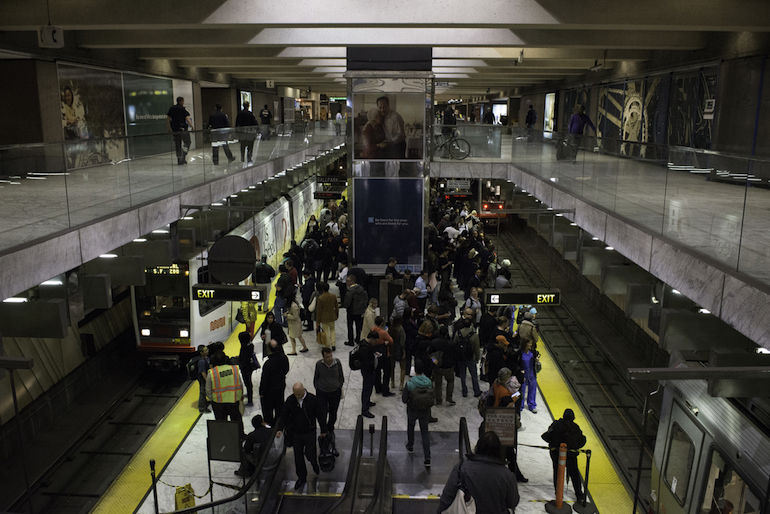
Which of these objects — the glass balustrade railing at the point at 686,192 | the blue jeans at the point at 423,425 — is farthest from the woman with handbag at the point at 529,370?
the glass balustrade railing at the point at 686,192

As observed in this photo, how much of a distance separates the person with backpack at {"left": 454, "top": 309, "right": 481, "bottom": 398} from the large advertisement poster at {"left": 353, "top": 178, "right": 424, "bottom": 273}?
6.60m

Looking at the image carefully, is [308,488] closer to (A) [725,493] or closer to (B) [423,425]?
(B) [423,425]

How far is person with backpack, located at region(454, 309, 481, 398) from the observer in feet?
36.5

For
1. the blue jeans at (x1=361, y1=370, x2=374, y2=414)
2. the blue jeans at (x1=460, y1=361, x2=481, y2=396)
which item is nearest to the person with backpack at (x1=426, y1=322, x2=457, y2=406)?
the blue jeans at (x1=460, y1=361, x2=481, y2=396)

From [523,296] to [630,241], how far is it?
1943 millimetres

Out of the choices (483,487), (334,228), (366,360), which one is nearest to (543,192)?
(334,228)

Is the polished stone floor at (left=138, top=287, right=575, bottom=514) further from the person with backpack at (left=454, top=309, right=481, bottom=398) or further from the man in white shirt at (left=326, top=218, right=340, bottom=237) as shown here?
the man in white shirt at (left=326, top=218, right=340, bottom=237)

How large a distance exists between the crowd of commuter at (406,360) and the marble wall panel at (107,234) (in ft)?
7.23

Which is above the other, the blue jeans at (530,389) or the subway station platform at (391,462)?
the blue jeans at (530,389)

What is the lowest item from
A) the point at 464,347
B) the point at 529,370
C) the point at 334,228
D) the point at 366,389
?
the point at 366,389

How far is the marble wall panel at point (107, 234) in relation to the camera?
8609 mm

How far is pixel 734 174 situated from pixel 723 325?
2512 mm

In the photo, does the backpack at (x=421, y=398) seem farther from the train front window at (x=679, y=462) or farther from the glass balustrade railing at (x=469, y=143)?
the glass balustrade railing at (x=469, y=143)

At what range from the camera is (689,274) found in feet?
24.6
